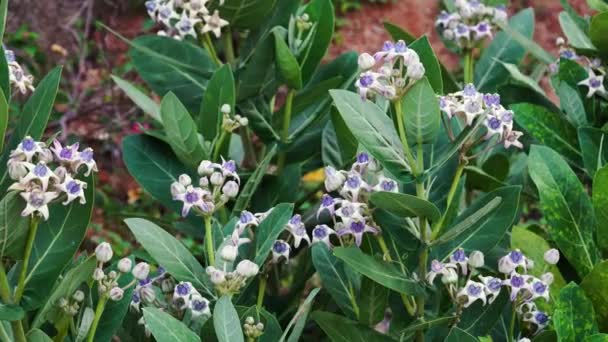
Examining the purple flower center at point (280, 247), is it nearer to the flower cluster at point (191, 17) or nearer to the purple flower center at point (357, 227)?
the purple flower center at point (357, 227)

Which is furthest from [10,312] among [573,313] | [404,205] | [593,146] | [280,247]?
[593,146]

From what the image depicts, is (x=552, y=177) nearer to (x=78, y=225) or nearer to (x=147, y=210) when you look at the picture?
(x=78, y=225)

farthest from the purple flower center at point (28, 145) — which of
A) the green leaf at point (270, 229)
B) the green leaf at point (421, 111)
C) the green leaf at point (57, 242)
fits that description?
the green leaf at point (421, 111)

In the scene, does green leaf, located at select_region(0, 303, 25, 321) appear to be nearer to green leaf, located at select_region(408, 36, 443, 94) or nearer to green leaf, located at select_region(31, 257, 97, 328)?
green leaf, located at select_region(31, 257, 97, 328)

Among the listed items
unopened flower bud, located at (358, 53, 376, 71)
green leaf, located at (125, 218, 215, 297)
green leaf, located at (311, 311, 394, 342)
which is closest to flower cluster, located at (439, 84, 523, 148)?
unopened flower bud, located at (358, 53, 376, 71)

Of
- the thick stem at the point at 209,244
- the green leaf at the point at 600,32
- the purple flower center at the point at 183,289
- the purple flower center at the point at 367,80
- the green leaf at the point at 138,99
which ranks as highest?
the purple flower center at the point at 367,80

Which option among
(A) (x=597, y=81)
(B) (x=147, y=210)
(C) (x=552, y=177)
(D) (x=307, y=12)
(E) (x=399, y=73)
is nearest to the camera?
(E) (x=399, y=73)

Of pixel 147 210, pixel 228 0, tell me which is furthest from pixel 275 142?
pixel 147 210
